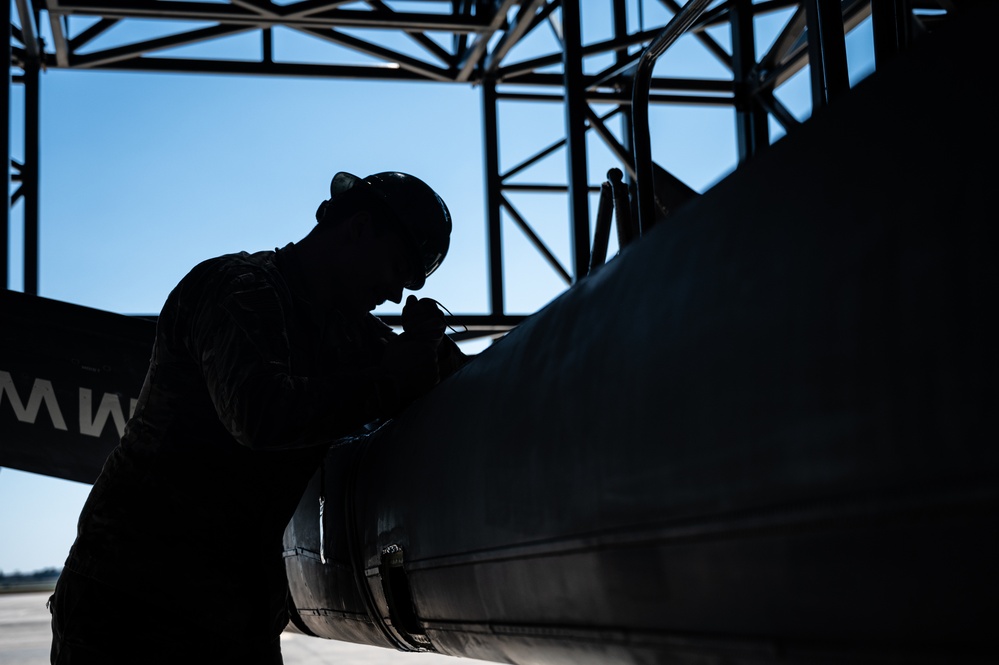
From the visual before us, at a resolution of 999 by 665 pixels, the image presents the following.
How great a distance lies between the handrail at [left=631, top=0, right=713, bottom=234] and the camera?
2.28m

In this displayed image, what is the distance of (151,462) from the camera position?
7.43ft

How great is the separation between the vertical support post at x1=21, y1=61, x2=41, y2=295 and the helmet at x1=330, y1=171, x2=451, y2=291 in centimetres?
806

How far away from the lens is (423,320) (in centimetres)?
231

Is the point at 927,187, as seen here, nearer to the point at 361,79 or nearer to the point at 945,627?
the point at 945,627

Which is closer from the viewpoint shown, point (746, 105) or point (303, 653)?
point (746, 105)

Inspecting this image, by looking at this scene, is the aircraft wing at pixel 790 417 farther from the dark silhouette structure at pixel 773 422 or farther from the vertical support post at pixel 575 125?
the vertical support post at pixel 575 125

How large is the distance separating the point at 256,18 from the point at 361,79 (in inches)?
55.8

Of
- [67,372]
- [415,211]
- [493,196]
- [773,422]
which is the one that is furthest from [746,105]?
[773,422]

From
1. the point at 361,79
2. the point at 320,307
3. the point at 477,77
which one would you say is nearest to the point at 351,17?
the point at 361,79

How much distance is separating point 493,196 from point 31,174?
14.7 feet

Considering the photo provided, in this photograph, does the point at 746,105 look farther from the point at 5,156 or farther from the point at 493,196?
the point at 5,156

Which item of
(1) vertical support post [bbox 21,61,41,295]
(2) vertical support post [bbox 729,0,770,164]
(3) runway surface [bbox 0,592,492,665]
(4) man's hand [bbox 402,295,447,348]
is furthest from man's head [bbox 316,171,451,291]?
(1) vertical support post [bbox 21,61,41,295]

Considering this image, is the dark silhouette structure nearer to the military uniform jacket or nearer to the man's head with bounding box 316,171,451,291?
the military uniform jacket

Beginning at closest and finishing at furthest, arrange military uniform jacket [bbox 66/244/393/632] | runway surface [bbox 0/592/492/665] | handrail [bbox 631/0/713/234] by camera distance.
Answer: military uniform jacket [bbox 66/244/393/632]
handrail [bbox 631/0/713/234]
runway surface [bbox 0/592/492/665]
